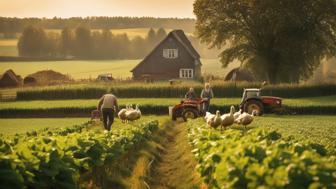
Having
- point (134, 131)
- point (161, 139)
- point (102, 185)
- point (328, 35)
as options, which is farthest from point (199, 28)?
point (102, 185)

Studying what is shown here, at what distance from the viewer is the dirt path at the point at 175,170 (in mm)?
16188

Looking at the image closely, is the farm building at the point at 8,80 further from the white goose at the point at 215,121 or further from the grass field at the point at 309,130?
the white goose at the point at 215,121

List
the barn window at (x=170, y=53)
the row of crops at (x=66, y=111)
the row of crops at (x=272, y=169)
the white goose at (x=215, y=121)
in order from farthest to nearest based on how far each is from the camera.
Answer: the barn window at (x=170, y=53) → the row of crops at (x=66, y=111) → the white goose at (x=215, y=121) → the row of crops at (x=272, y=169)

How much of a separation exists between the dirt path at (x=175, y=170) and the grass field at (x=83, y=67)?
248ft

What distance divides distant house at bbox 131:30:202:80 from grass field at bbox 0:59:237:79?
70.8ft

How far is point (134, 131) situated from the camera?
22.3 meters

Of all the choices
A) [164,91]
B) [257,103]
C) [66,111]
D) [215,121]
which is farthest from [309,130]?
[164,91]

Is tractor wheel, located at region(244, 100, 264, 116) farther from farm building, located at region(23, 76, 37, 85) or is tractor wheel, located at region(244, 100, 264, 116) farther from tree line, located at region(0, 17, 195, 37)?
tree line, located at region(0, 17, 195, 37)

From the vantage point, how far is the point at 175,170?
741 inches

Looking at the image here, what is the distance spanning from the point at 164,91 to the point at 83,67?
6258 cm

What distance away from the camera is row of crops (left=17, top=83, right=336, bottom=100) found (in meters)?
52.1

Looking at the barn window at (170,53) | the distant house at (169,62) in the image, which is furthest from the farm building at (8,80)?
the barn window at (170,53)

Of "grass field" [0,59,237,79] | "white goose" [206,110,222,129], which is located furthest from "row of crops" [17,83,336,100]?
"grass field" [0,59,237,79]

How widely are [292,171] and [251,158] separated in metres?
1.12
